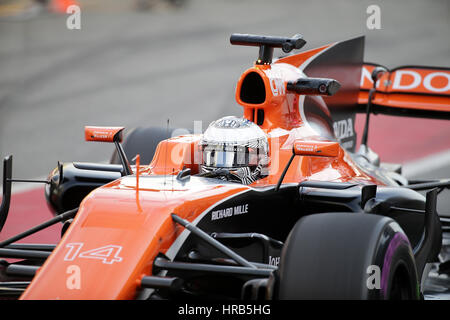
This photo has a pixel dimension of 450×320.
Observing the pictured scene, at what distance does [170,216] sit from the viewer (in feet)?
13.5

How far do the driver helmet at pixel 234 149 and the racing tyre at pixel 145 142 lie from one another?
176 cm

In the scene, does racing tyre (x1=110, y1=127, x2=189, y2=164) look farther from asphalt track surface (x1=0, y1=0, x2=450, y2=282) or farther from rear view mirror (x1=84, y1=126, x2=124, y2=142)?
rear view mirror (x1=84, y1=126, x2=124, y2=142)

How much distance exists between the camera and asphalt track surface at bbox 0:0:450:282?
1127cm

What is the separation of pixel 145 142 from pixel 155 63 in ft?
30.6

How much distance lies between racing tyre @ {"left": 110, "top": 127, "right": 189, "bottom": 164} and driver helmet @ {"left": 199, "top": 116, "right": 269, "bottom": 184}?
5.76 feet

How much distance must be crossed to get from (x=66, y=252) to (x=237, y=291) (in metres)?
1.05

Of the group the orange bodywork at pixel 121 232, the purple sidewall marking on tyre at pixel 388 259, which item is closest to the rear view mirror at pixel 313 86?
the orange bodywork at pixel 121 232

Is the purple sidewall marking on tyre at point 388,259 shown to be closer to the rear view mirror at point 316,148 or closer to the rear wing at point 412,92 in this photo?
the rear view mirror at point 316,148

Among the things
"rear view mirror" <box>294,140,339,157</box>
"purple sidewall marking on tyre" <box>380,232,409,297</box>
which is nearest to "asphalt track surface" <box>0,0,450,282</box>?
"rear view mirror" <box>294,140,339,157</box>

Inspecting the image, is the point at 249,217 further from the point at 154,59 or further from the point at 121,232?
the point at 154,59

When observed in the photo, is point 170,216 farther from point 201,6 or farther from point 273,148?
point 201,6

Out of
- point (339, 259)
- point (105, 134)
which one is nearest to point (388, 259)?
point (339, 259)

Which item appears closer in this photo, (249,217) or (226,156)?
(249,217)

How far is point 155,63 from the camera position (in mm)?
16031
